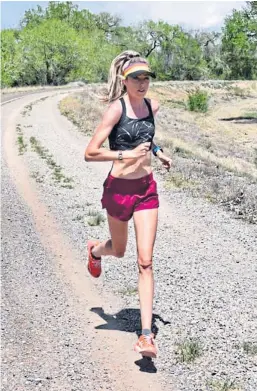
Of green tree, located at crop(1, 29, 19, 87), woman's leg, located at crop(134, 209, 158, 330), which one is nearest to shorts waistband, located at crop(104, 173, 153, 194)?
woman's leg, located at crop(134, 209, 158, 330)

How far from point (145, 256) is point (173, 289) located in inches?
67.7

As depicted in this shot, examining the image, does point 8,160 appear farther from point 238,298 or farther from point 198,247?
point 238,298

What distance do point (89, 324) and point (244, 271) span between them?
7.18ft

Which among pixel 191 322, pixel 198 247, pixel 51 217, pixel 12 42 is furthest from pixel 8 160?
pixel 12 42

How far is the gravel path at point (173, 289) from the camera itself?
4477 mm

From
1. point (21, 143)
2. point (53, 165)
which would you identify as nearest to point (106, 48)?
point (21, 143)

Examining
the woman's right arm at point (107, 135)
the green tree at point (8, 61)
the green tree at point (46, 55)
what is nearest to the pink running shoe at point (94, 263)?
the woman's right arm at point (107, 135)

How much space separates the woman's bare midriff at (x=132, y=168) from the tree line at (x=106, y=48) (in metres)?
44.6

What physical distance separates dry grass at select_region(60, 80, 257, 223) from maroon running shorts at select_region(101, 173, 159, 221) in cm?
473

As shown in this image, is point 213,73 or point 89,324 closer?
point 89,324

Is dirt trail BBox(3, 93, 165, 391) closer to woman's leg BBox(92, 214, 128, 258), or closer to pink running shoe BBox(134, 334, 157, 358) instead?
pink running shoe BBox(134, 334, 157, 358)

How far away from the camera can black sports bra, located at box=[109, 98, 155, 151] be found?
4.54 meters

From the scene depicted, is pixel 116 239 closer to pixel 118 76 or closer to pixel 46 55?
pixel 118 76

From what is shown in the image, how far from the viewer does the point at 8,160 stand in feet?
54.5
